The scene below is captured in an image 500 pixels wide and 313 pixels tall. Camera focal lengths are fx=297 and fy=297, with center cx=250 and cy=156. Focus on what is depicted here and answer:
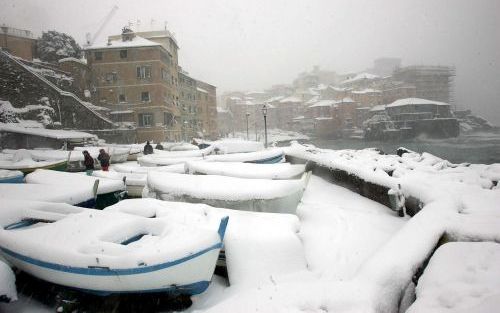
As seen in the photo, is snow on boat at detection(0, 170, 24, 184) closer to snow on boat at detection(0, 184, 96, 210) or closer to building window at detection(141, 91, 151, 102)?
snow on boat at detection(0, 184, 96, 210)

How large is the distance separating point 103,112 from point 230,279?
3770 centimetres

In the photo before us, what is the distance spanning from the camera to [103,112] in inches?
1455

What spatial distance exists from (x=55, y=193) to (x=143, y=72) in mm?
34254

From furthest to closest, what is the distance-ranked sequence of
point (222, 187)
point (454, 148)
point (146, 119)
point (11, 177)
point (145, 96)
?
1. point (454, 148)
2. point (145, 96)
3. point (146, 119)
4. point (11, 177)
5. point (222, 187)

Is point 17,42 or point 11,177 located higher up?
point 17,42

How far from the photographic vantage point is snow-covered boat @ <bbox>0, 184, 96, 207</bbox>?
714 centimetres

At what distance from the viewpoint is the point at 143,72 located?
38.4m

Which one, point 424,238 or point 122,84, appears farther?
point 122,84

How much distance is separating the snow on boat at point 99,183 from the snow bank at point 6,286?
13.7 ft

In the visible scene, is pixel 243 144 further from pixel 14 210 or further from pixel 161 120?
pixel 161 120

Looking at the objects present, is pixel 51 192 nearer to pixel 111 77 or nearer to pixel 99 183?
pixel 99 183

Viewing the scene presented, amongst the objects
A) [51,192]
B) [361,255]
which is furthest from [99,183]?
[361,255]

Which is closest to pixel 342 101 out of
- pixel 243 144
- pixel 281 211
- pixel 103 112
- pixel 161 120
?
pixel 161 120

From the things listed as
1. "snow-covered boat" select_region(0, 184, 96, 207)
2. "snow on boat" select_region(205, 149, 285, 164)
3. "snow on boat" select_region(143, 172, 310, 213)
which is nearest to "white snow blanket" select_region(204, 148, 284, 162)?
"snow on boat" select_region(205, 149, 285, 164)
